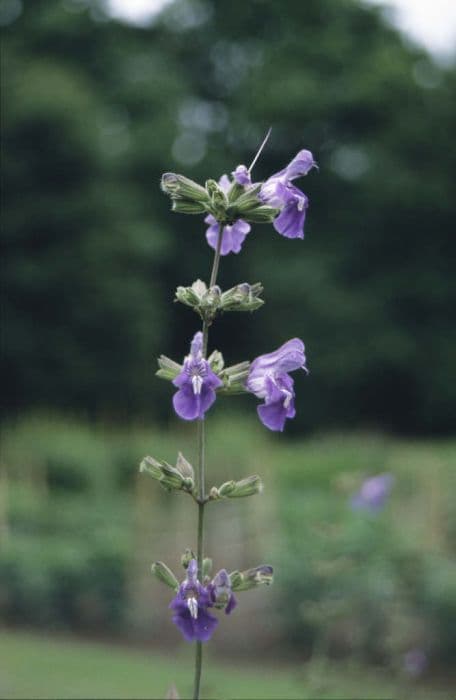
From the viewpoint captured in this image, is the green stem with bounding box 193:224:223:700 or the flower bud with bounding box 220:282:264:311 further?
the flower bud with bounding box 220:282:264:311

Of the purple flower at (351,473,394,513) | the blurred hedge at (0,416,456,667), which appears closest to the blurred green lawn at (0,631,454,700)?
the blurred hedge at (0,416,456,667)

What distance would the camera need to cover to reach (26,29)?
27.7m

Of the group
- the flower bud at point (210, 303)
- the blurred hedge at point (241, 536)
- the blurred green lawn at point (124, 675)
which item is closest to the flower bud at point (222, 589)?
the flower bud at point (210, 303)

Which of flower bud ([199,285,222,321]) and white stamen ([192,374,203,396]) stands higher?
flower bud ([199,285,222,321])

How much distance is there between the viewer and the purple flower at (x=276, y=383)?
2.36 metres

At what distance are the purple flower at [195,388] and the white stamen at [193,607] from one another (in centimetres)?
36

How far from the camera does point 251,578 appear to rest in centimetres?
246

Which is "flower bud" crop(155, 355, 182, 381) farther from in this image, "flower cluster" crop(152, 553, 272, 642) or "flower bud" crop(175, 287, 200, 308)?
"flower cluster" crop(152, 553, 272, 642)

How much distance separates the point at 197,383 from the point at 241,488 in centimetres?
32

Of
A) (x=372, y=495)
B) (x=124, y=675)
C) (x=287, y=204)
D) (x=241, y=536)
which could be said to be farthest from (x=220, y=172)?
(x=287, y=204)

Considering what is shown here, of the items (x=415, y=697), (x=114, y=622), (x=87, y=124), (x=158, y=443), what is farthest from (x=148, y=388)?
(x=415, y=697)

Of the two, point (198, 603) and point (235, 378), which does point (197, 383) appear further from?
point (198, 603)

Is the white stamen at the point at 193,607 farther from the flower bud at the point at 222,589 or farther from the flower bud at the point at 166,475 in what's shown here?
the flower bud at the point at 166,475

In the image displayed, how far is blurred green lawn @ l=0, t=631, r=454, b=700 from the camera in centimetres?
767
